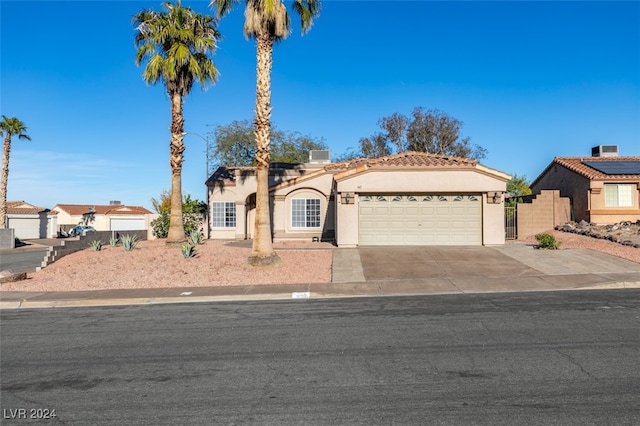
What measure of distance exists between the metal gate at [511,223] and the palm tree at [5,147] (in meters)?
38.5

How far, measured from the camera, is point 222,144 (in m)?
50.6

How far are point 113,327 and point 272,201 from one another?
17774mm

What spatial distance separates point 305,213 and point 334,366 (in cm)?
2033

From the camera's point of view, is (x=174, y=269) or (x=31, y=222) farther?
(x=31, y=222)

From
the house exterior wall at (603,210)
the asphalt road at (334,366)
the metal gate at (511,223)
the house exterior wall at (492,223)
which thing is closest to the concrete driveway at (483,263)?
the house exterior wall at (492,223)

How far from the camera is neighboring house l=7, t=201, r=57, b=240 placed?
4578 centimetres

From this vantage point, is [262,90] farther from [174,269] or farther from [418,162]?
[418,162]

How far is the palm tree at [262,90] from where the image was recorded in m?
15.7

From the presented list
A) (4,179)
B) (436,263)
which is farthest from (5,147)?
(436,263)

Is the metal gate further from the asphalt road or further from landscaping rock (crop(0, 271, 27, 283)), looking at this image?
landscaping rock (crop(0, 271, 27, 283))

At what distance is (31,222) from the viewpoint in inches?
1848

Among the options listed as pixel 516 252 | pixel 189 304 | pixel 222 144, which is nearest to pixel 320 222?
pixel 516 252

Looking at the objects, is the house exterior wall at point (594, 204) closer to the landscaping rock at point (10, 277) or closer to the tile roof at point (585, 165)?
the tile roof at point (585, 165)

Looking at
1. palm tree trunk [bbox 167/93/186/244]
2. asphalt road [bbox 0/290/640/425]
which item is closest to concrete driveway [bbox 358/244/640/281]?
asphalt road [bbox 0/290/640/425]
